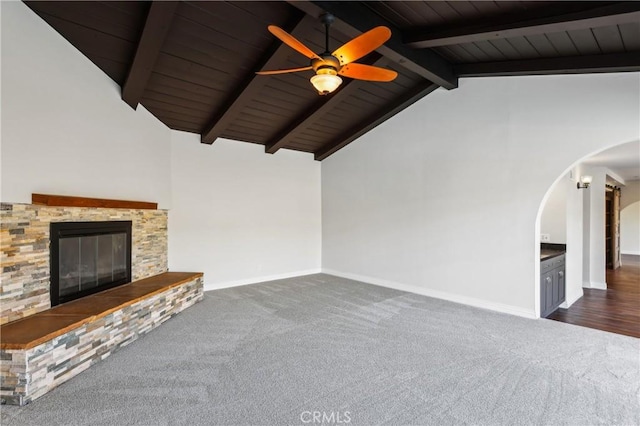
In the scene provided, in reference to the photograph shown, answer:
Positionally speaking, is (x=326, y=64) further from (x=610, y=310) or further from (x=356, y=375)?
(x=610, y=310)

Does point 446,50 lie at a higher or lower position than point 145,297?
higher

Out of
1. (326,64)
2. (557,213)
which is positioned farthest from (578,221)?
(326,64)

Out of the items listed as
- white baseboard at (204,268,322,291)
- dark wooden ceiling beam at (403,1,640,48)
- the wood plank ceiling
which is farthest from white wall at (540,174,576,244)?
white baseboard at (204,268,322,291)

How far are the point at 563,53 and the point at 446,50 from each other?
1193mm

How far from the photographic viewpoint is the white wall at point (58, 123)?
260cm

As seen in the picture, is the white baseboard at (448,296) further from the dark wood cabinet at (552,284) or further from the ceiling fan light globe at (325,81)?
the ceiling fan light globe at (325,81)

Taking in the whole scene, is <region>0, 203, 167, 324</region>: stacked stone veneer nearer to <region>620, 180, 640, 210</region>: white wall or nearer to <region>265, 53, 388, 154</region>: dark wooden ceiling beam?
<region>265, 53, 388, 154</region>: dark wooden ceiling beam

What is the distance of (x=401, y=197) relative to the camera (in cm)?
546

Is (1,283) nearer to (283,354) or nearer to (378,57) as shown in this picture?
(283,354)

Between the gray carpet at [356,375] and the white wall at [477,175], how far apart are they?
79 cm

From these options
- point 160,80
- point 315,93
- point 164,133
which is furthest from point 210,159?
point 315,93

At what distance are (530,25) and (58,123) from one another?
14.1ft

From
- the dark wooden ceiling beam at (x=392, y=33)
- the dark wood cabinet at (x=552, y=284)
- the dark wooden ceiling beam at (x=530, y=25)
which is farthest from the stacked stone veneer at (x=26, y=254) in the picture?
the dark wood cabinet at (x=552, y=284)

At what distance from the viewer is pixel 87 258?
3457 mm
